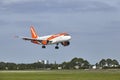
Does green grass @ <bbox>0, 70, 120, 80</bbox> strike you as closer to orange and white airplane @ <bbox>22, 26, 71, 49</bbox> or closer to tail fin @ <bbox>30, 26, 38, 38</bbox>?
orange and white airplane @ <bbox>22, 26, 71, 49</bbox>

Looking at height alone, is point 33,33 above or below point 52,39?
above

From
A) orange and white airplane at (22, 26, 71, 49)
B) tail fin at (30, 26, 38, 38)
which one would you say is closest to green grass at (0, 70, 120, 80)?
orange and white airplane at (22, 26, 71, 49)

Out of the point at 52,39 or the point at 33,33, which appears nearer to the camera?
the point at 52,39

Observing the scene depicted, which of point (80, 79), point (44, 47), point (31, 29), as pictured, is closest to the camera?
point (80, 79)

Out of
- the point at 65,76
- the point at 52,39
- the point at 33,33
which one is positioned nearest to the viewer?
the point at 65,76

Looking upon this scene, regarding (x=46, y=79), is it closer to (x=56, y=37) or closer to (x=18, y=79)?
(x=18, y=79)

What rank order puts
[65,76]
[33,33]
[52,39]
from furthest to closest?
1. [33,33]
2. [52,39]
3. [65,76]

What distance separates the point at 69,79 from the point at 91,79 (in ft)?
11.4

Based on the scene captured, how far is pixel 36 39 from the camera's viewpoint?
14088cm

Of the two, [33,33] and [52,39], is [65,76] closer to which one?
[52,39]

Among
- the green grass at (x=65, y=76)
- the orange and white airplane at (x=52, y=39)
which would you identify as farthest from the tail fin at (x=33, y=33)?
the green grass at (x=65, y=76)

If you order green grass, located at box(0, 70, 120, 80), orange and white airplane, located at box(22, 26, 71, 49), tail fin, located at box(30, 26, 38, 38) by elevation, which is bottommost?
green grass, located at box(0, 70, 120, 80)

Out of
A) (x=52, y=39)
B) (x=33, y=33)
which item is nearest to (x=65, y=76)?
(x=52, y=39)

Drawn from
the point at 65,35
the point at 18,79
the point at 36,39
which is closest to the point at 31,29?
the point at 36,39
